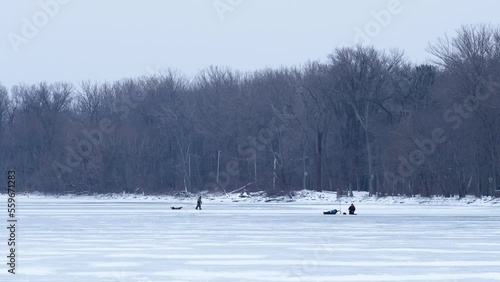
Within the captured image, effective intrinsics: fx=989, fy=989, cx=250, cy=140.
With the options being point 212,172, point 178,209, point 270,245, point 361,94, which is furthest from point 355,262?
point 212,172

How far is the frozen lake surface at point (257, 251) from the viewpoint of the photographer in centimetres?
1962

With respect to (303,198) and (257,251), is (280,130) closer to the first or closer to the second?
(303,198)

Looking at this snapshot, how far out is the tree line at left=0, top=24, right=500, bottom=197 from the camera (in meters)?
65.4

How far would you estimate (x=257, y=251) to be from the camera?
973 inches

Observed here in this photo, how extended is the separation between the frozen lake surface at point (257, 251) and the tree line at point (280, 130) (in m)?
27.8

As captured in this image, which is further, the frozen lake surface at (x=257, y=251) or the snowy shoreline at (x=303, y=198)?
the snowy shoreline at (x=303, y=198)

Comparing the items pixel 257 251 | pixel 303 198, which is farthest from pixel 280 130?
pixel 257 251

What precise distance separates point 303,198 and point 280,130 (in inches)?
347

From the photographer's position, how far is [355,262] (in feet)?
71.8

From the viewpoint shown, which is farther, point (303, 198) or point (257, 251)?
point (303, 198)

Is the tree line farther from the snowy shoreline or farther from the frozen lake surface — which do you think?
the frozen lake surface

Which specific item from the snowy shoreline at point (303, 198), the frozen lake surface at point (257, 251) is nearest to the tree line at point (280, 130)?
the snowy shoreline at point (303, 198)

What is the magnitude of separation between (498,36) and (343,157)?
19.9 m

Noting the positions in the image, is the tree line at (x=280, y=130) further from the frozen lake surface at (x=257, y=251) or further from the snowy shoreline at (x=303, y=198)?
the frozen lake surface at (x=257, y=251)
